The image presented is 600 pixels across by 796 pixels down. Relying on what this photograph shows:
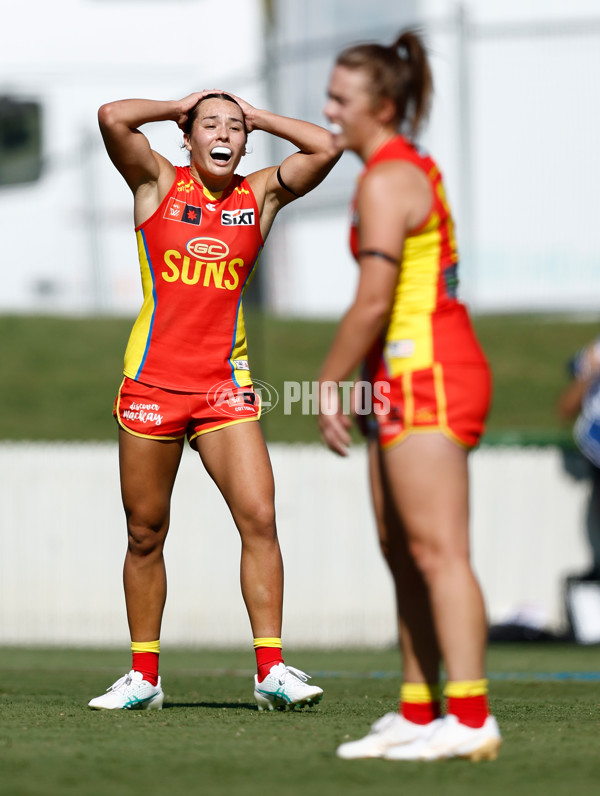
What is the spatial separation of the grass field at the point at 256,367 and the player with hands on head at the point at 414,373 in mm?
10516

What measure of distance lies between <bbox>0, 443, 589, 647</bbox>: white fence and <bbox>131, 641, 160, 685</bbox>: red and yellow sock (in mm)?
5944

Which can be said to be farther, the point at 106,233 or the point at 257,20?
the point at 257,20

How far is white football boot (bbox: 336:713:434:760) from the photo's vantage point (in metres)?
3.87

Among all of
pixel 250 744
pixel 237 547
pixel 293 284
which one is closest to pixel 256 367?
pixel 293 284

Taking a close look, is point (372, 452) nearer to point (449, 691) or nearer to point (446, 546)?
point (446, 546)

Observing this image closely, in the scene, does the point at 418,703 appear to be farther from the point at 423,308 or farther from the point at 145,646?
the point at 145,646

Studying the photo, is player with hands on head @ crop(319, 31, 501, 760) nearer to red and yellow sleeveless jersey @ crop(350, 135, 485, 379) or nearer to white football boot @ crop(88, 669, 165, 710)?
red and yellow sleeveless jersey @ crop(350, 135, 485, 379)

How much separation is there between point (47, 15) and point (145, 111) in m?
14.3

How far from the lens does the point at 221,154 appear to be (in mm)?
5285

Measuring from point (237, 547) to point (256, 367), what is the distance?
15.8 ft

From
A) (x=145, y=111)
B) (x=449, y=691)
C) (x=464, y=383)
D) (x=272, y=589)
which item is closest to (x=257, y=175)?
(x=145, y=111)

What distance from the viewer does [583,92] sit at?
51.9 feet

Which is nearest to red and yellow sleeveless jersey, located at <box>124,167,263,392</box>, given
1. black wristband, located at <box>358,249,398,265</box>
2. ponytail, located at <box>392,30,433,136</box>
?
ponytail, located at <box>392,30,433,136</box>

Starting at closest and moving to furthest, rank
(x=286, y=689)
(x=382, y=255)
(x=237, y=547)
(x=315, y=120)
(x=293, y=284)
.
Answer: (x=382, y=255)
(x=286, y=689)
(x=237, y=547)
(x=315, y=120)
(x=293, y=284)
